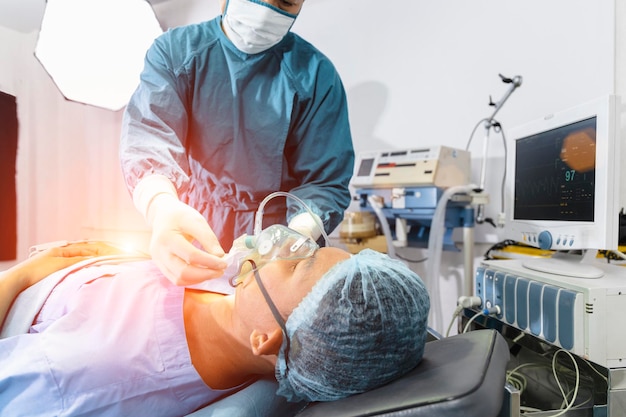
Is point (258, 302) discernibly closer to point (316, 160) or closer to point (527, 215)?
point (316, 160)

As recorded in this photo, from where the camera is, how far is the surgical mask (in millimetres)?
1146

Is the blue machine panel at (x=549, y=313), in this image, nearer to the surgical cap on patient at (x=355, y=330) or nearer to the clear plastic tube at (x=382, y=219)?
the surgical cap on patient at (x=355, y=330)

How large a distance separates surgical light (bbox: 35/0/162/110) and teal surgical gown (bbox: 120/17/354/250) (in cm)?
11

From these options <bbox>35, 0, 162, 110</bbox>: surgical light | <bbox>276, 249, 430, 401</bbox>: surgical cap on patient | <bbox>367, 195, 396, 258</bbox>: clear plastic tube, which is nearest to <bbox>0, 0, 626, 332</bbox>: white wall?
<bbox>35, 0, 162, 110</bbox>: surgical light

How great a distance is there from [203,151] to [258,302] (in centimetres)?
60

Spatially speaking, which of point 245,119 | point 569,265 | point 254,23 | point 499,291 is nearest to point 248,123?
point 245,119

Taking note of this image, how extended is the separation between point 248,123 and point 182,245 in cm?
55

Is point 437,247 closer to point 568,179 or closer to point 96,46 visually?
point 568,179

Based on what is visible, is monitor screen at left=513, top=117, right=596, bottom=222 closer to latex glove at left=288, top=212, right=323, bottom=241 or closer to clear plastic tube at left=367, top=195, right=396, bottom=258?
clear plastic tube at left=367, top=195, right=396, bottom=258

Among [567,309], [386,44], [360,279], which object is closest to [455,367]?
[360,279]

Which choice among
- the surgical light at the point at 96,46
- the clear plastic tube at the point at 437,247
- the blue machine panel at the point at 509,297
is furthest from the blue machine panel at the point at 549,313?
the surgical light at the point at 96,46

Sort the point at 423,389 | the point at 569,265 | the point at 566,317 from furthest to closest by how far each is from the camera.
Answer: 1. the point at 569,265
2. the point at 566,317
3. the point at 423,389

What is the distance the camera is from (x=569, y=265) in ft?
4.14

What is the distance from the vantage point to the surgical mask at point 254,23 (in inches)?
45.1
